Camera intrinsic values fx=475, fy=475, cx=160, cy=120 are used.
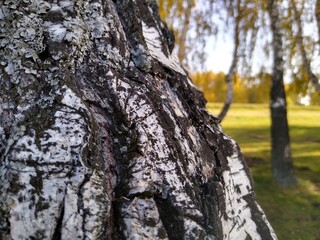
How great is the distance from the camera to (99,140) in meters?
2.75

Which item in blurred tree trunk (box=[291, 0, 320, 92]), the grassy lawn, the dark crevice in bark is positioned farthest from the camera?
blurred tree trunk (box=[291, 0, 320, 92])

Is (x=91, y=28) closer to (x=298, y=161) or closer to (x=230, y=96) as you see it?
(x=230, y=96)

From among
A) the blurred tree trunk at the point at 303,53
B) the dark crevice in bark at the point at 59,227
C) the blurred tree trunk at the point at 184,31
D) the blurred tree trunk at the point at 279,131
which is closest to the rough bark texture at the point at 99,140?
the dark crevice in bark at the point at 59,227

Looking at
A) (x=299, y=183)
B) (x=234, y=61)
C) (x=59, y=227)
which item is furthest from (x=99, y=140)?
(x=299, y=183)

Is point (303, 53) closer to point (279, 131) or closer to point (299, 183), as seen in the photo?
point (279, 131)

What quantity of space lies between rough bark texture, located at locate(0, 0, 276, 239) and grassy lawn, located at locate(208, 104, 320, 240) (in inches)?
196

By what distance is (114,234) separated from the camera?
8.75ft

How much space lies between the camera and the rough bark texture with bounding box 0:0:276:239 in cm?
252

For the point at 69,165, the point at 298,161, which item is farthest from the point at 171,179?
the point at 298,161

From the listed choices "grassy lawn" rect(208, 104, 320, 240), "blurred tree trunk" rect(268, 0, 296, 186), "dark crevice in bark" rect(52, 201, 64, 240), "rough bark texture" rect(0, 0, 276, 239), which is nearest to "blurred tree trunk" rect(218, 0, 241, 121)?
"blurred tree trunk" rect(268, 0, 296, 186)

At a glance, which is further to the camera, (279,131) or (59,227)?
(279,131)

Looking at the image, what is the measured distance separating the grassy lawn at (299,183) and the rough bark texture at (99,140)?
4.98 meters

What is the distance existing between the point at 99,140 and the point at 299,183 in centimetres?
871

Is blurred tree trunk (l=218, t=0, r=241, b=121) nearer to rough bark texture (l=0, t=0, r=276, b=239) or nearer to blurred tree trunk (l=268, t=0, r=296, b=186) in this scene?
blurred tree trunk (l=268, t=0, r=296, b=186)
